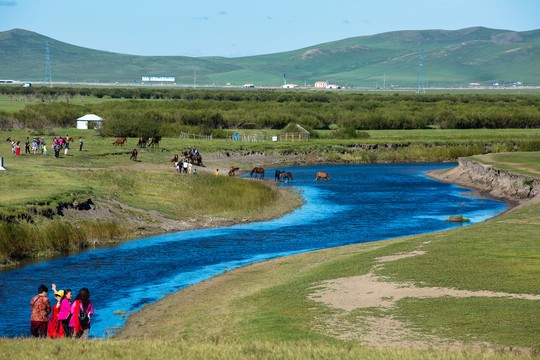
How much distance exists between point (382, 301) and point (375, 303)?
12.2 inches

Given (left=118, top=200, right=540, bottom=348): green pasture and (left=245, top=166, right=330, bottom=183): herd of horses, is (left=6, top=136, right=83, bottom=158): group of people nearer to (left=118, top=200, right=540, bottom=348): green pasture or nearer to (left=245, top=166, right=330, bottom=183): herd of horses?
(left=245, top=166, right=330, bottom=183): herd of horses

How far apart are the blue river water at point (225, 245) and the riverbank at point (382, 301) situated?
2.52 metres

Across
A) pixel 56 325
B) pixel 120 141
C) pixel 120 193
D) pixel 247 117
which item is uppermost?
pixel 247 117

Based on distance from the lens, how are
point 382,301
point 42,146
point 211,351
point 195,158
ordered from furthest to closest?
point 195,158 → point 42,146 → point 382,301 → point 211,351

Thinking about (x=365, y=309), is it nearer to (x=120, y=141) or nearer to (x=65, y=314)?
(x=65, y=314)

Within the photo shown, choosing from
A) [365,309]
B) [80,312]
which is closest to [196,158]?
[365,309]

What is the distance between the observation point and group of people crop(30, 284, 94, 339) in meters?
18.6

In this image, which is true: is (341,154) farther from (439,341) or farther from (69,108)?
(439,341)

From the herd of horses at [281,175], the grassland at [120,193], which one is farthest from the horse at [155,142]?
the herd of horses at [281,175]

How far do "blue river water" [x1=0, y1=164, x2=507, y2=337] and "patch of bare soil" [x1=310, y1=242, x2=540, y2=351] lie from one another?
768 cm

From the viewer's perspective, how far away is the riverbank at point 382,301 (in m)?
18.8

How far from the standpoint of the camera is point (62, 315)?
1864cm

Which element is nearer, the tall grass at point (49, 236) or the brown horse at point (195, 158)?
the tall grass at point (49, 236)

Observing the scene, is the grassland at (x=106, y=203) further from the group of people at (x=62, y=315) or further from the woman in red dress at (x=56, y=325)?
the woman in red dress at (x=56, y=325)
